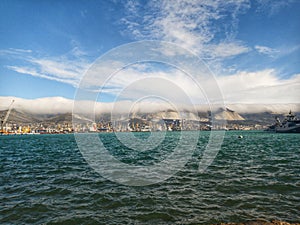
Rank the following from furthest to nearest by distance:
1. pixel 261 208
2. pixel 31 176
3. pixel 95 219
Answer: pixel 31 176
pixel 261 208
pixel 95 219

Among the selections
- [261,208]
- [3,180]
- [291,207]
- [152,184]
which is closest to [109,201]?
[152,184]

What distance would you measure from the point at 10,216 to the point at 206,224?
10.2 m

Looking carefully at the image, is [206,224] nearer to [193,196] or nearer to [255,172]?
[193,196]

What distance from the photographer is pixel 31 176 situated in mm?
21078

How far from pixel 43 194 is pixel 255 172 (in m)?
19.3

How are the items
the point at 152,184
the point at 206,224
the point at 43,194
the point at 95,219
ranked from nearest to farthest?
the point at 206,224, the point at 95,219, the point at 43,194, the point at 152,184

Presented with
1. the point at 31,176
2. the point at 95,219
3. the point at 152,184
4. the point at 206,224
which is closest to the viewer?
the point at 206,224

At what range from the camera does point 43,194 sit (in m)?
15.2

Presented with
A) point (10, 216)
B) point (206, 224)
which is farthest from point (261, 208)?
point (10, 216)

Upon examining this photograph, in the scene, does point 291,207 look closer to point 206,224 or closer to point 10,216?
point 206,224

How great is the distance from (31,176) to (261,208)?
65.9 feet

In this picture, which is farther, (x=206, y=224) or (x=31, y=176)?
(x=31, y=176)

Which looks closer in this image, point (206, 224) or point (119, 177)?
point (206, 224)

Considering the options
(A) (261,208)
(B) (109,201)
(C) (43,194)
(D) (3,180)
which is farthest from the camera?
(D) (3,180)
